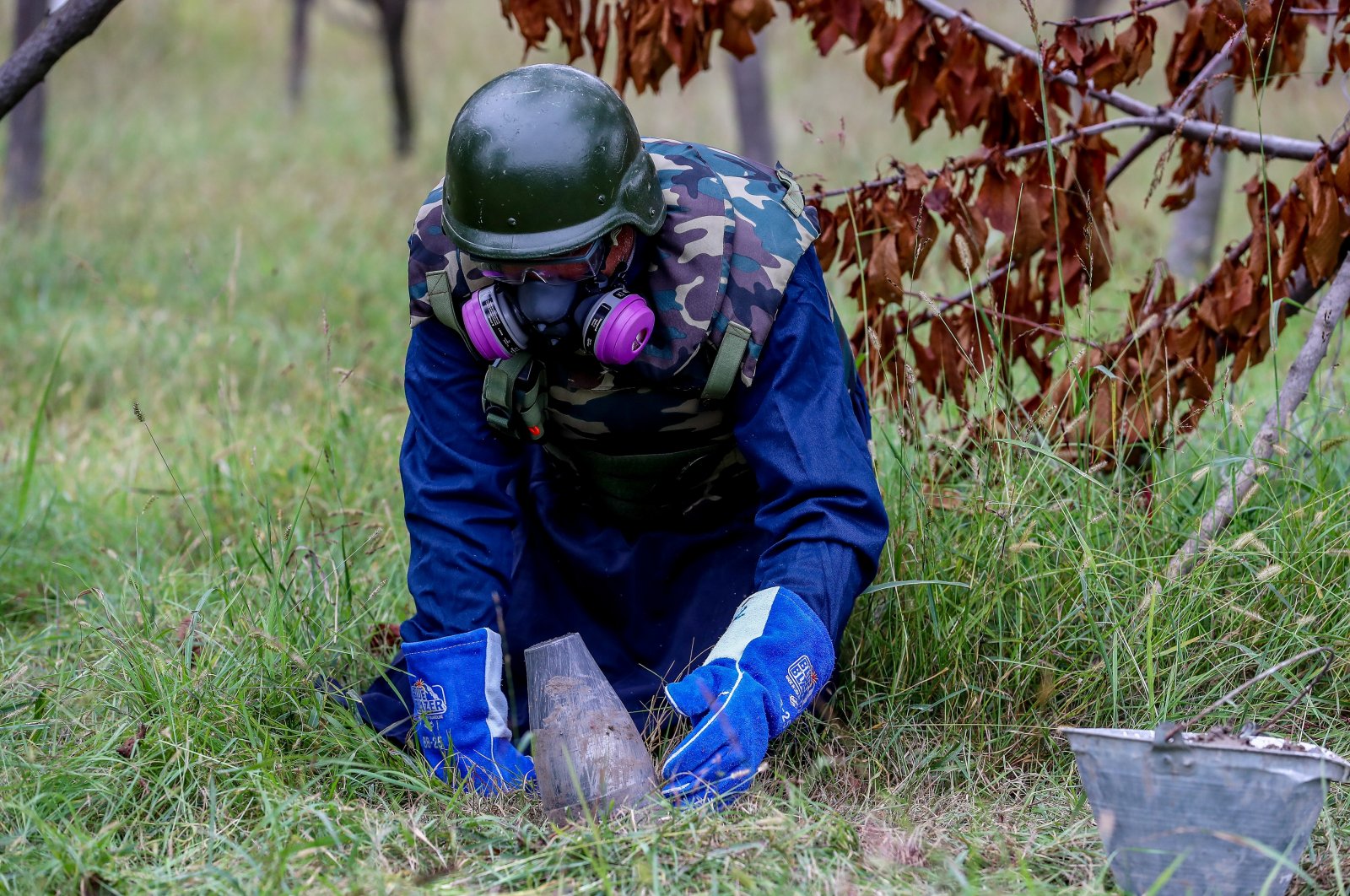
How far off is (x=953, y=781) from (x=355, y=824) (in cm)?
115

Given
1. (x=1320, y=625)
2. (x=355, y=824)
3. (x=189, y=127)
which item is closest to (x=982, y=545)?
(x=1320, y=625)

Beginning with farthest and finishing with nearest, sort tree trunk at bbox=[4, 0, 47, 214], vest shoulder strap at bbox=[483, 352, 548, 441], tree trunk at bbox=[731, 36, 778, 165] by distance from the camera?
tree trunk at bbox=[731, 36, 778, 165]
tree trunk at bbox=[4, 0, 47, 214]
vest shoulder strap at bbox=[483, 352, 548, 441]

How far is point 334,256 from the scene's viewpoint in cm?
773

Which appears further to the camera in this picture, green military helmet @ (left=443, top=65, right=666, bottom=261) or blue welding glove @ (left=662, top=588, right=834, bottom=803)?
green military helmet @ (left=443, top=65, right=666, bottom=261)

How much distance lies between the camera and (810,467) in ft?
7.87

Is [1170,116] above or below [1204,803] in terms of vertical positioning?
above

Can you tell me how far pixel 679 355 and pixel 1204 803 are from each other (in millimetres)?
1223

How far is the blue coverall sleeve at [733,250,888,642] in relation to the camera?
238 cm

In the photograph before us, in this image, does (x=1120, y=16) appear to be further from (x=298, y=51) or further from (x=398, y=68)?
(x=298, y=51)

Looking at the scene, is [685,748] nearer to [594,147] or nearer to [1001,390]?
[594,147]

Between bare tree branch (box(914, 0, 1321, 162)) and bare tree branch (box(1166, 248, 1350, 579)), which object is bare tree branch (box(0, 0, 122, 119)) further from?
bare tree branch (box(1166, 248, 1350, 579))

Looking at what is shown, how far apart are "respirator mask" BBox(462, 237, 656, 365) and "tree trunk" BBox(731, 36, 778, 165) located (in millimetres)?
6620

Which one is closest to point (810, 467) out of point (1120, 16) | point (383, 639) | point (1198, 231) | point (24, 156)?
point (383, 639)

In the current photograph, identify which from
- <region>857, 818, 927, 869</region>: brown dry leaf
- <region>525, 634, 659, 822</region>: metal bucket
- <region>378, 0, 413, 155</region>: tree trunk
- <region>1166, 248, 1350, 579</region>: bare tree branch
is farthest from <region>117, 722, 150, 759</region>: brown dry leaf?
<region>378, 0, 413, 155</region>: tree trunk
